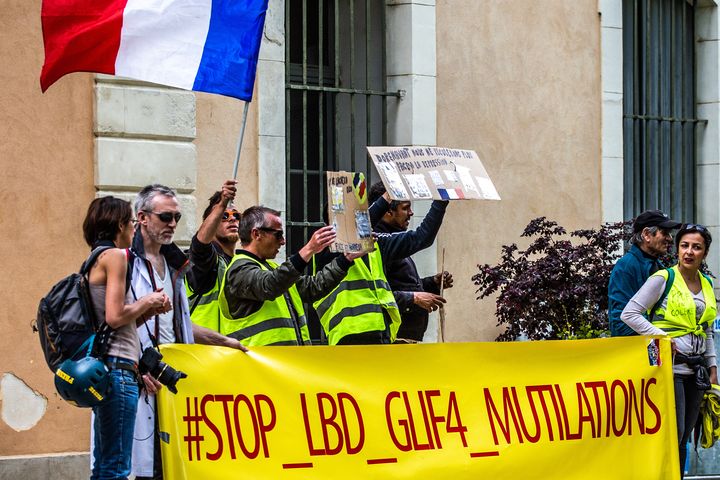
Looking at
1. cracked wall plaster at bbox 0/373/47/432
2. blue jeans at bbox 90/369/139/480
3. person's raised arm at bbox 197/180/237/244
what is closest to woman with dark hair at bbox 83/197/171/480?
blue jeans at bbox 90/369/139/480

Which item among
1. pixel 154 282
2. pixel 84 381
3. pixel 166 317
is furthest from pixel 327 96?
pixel 84 381

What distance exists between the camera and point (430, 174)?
9.38 metres

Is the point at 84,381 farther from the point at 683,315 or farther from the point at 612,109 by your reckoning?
the point at 612,109

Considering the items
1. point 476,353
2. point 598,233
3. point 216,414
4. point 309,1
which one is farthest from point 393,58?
point 216,414

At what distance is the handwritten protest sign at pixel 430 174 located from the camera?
916 centimetres

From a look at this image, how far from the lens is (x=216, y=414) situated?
7.99 meters

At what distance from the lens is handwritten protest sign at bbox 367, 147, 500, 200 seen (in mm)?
9164

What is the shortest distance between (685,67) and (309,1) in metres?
3.87

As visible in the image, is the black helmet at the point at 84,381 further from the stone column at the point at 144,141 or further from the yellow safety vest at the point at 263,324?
the stone column at the point at 144,141

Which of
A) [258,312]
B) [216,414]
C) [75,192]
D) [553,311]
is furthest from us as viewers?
[553,311]

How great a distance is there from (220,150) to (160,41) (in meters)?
2.91

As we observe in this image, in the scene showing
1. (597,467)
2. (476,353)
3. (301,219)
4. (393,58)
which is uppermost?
(393,58)

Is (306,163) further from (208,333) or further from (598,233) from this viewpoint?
(208,333)

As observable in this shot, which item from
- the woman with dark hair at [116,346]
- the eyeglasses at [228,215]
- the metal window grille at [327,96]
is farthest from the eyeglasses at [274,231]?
the metal window grille at [327,96]
